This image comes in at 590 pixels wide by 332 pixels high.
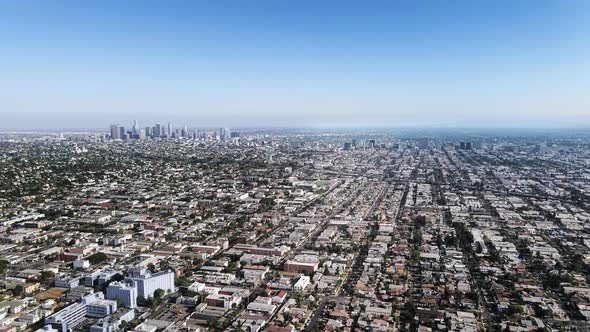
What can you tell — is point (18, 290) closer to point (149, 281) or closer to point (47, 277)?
point (47, 277)

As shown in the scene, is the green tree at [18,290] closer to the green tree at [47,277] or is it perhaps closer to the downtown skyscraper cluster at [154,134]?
the green tree at [47,277]

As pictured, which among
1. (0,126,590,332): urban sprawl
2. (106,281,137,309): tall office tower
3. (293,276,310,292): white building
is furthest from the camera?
(293,276,310,292): white building

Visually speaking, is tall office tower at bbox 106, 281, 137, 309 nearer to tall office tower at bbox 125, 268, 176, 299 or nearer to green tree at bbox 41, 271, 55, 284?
Result: tall office tower at bbox 125, 268, 176, 299

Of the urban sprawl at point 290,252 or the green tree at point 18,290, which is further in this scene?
the green tree at point 18,290

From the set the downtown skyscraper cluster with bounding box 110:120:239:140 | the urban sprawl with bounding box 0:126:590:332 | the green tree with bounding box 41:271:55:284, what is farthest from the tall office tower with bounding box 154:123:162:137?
the green tree with bounding box 41:271:55:284

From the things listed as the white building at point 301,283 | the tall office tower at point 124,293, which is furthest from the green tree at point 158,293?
the white building at point 301,283

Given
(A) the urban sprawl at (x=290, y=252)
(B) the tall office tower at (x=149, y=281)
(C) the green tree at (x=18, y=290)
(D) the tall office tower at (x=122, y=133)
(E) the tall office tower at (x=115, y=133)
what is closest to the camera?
(A) the urban sprawl at (x=290, y=252)

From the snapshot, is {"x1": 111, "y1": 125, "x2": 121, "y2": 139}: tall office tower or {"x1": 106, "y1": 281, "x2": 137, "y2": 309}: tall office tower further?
{"x1": 111, "y1": 125, "x2": 121, "y2": 139}: tall office tower

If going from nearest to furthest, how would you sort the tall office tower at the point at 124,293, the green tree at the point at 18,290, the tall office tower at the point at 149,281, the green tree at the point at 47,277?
the tall office tower at the point at 124,293 → the tall office tower at the point at 149,281 → the green tree at the point at 18,290 → the green tree at the point at 47,277

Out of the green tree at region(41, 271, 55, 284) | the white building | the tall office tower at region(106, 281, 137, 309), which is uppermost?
the tall office tower at region(106, 281, 137, 309)

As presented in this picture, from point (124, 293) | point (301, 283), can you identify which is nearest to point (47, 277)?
point (124, 293)

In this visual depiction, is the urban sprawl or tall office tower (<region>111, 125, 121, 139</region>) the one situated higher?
tall office tower (<region>111, 125, 121, 139</region>)

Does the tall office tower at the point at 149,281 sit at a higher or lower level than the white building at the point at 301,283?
higher
